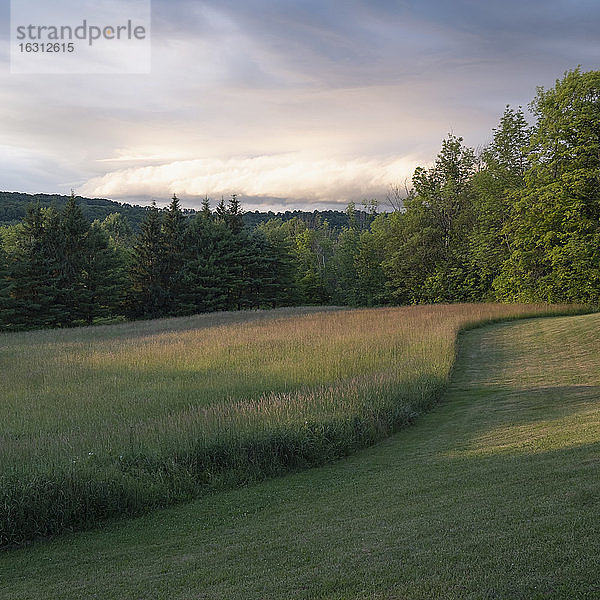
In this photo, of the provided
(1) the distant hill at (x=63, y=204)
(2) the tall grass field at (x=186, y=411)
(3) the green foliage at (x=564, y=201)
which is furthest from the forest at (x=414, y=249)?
(1) the distant hill at (x=63, y=204)

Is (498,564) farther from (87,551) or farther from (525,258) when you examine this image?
(525,258)

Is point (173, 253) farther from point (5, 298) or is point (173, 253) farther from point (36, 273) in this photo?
point (5, 298)

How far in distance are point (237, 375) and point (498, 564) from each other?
11.0 meters

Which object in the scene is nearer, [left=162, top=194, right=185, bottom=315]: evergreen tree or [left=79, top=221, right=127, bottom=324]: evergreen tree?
[left=79, top=221, right=127, bottom=324]: evergreen tree

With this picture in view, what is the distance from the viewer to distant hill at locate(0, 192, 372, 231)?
86938mm

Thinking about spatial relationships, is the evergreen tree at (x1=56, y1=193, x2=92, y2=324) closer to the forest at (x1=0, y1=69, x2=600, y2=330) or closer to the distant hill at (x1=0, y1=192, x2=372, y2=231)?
the forest at (x1=0, y1=69, x2=600, y2=330)

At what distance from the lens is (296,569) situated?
4441 mm

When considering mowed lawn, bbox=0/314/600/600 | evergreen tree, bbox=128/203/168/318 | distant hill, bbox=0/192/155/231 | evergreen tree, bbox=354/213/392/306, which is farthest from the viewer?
distant hill, bbox=0/192/155/231

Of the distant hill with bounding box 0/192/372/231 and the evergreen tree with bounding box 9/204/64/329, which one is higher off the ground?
the distant hill with bounding box 0/192/372/231

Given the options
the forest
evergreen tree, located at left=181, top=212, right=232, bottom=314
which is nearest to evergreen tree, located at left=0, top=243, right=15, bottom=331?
the forest

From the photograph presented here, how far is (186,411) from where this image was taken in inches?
423

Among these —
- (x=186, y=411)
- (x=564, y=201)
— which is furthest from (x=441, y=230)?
(x=186, y=411)

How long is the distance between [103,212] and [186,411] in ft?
378

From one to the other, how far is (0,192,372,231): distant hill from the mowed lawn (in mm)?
53806
